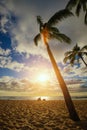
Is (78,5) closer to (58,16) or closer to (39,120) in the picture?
(58,16)

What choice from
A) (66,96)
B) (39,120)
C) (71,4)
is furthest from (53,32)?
(39,120)

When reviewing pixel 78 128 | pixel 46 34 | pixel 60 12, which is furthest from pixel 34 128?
pixel 60 12

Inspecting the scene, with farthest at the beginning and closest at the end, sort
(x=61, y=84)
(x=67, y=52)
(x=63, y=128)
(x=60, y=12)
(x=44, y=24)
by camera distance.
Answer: (x=67, y=52) → (x=44, y=24) → (x=60, y=12) → (x=61, y=84) → (x=63, y=128)

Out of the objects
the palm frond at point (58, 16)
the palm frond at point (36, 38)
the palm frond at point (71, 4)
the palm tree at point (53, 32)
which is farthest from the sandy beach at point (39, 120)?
the palm frond at point (71, 4)

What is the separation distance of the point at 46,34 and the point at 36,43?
1.55 m

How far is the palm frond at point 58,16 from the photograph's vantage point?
11625 mm

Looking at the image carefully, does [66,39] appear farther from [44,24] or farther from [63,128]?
[63,128]

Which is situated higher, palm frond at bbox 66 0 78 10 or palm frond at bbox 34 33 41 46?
palm frond at bbox 66 0 78 10

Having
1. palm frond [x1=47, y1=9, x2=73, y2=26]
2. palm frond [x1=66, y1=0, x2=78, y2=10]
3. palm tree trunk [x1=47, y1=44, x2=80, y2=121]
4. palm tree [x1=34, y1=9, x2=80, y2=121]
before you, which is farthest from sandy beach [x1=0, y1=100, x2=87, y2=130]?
palm frond [x1=66, y1=0, x2=78, y2=10]

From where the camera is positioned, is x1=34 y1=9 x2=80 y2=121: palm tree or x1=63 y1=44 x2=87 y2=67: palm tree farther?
x1=63 y1=44 x2=87 y2=67: palm tree

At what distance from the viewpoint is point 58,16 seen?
38.4 feet

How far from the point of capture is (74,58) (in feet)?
88.3

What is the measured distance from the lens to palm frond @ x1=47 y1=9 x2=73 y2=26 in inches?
458

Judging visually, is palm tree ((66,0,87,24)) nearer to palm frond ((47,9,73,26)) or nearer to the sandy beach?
palm frond ((47,9,73,26))
